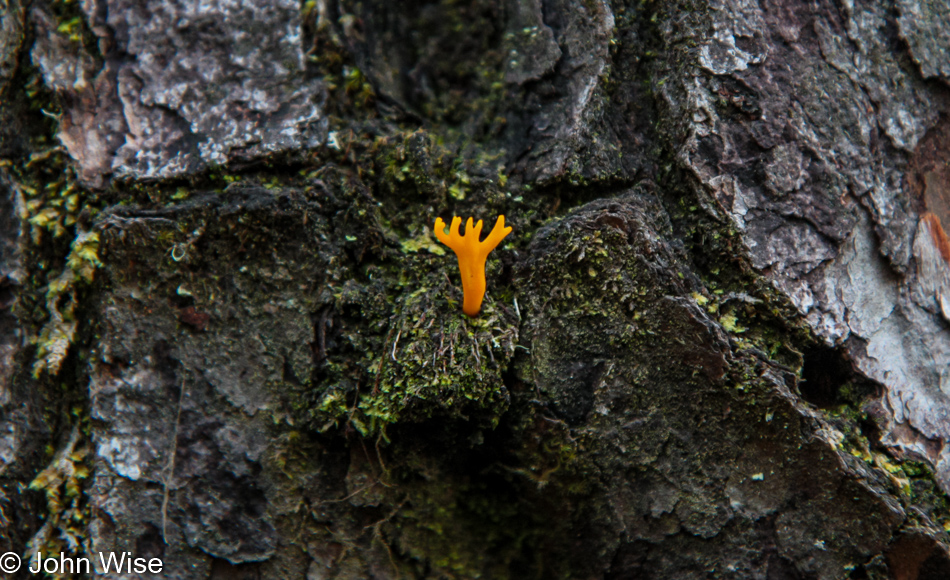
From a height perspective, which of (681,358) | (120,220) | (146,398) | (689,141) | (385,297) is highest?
(689,141)

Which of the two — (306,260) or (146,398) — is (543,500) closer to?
(306,260)

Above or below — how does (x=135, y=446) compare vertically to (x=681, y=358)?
below

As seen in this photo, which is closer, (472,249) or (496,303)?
(472,249)

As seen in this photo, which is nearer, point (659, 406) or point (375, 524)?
point (659, 406)

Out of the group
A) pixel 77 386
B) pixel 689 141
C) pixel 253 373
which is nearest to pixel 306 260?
pixel 253 373
